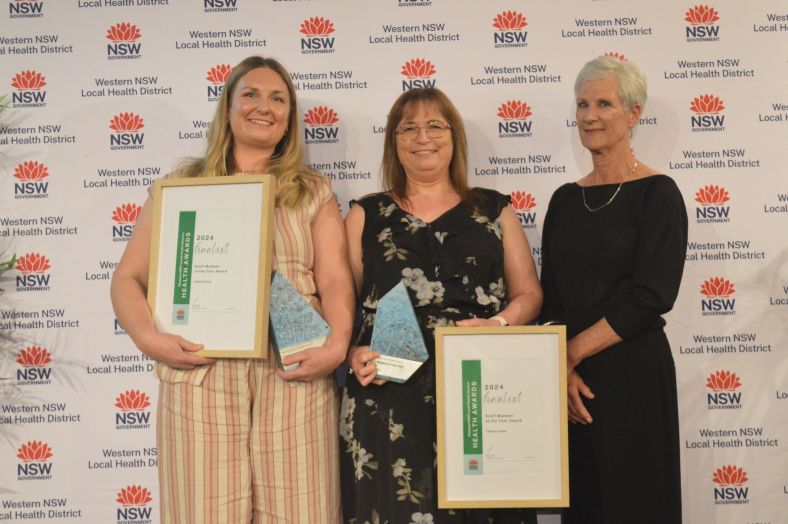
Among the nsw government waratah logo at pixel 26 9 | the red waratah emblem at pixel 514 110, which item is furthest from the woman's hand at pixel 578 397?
the nsw government waratah logo at pixel 26 9

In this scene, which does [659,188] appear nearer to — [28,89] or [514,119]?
[514,119]

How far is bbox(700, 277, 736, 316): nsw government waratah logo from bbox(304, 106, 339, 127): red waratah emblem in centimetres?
157

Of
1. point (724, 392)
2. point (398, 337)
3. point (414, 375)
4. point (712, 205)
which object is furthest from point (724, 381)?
point (398, 337)

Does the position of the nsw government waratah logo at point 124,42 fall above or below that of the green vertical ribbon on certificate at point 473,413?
above

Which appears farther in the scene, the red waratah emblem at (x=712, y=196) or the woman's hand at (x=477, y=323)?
the red waratah emblem at (x=712, y=196)

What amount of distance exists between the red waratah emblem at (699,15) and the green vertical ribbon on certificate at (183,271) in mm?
2034

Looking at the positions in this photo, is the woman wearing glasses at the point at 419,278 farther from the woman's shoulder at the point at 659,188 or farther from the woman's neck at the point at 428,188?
the woman's shoulder at the point at 659,188

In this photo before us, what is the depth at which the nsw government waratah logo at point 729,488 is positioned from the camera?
8.74 ft

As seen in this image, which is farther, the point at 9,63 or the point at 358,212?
the point at 9,63

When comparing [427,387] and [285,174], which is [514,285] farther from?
[285,174]

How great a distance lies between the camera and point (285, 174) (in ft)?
6.99

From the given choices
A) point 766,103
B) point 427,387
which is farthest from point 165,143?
point 766,103

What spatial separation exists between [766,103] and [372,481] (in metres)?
2.07

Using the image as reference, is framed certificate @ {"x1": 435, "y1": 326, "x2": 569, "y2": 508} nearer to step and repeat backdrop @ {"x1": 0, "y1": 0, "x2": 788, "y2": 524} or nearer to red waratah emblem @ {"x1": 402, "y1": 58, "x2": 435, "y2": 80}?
step and repeat backdrop @ {"x1": 0, "y1": 0, "x2": 788, "y2": 524}
